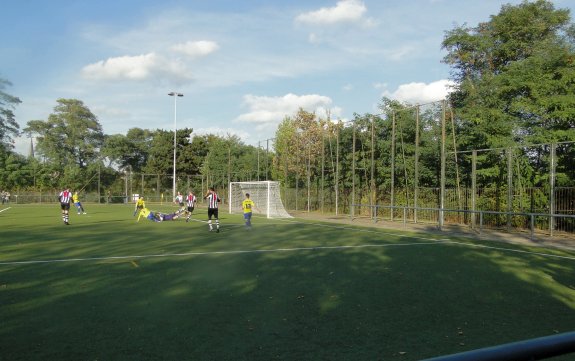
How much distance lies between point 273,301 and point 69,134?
244ft

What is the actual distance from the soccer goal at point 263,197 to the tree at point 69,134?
43.3 metres

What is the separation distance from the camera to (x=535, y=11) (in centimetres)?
3086

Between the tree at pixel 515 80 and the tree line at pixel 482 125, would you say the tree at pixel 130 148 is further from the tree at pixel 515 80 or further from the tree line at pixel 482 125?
the tree at pixel 515 80

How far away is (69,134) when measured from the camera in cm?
7375

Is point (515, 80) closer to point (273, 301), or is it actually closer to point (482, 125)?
point (482, 125)

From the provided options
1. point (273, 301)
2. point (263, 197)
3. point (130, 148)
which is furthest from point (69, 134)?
point (273, 301)

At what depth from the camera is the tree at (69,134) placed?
235 ft

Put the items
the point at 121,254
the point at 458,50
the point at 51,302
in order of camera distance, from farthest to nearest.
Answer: the point at 458,50 → the point at 121,254 → the point at 51,302

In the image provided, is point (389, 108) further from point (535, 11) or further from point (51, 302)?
point (51, 302)

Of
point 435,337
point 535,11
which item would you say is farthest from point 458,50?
point 435,337

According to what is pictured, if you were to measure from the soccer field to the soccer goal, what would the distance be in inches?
691

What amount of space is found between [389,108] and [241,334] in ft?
91.0

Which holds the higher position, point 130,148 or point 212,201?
point 130,148

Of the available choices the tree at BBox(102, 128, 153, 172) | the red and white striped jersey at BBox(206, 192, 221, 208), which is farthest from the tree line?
the tree at BBox(102, 128, 153, 172)
